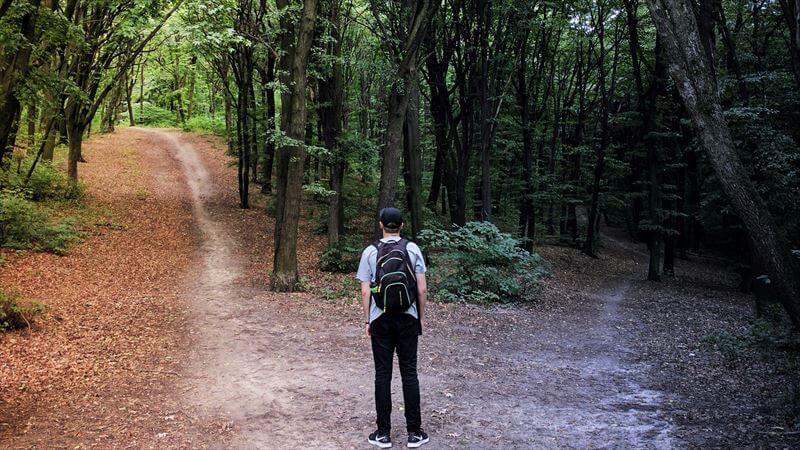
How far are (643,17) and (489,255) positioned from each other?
14435 millimetres

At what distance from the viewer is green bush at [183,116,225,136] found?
40906 mm

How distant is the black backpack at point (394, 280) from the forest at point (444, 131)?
86.5 inches

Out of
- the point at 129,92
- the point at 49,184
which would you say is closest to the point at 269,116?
the point at 49,184

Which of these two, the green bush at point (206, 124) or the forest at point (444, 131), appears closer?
the forest at point (444, 131)

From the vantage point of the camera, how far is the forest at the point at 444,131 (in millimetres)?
8789

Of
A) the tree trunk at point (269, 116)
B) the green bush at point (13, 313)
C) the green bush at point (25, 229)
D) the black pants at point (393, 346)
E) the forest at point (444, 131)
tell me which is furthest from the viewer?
the tree trunk at point (269, 116)

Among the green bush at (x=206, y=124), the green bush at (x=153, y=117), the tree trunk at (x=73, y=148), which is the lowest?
the tree trunk at (x=73, y=148)

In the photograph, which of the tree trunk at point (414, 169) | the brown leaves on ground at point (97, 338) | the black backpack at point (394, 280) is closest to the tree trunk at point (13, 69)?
the brown leaves on ground at point (97, 338)

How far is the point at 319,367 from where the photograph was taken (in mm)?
6949

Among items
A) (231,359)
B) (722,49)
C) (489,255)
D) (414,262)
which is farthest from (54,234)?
(722,49)

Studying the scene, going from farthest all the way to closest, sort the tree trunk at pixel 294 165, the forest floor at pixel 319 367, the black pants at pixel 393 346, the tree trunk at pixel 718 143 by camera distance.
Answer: the tree trunk at pixel 294 165, the tree trunk at pixel 718 143, the forest floor at pixel 319 367, the black pants at pixel 393 346

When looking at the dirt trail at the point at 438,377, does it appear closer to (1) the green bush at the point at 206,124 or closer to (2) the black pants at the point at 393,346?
(2) the black pants at the point at 393,346

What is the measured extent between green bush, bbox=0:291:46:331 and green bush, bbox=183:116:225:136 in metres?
33.8

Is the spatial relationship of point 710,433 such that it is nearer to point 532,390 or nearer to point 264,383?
point 532,390
